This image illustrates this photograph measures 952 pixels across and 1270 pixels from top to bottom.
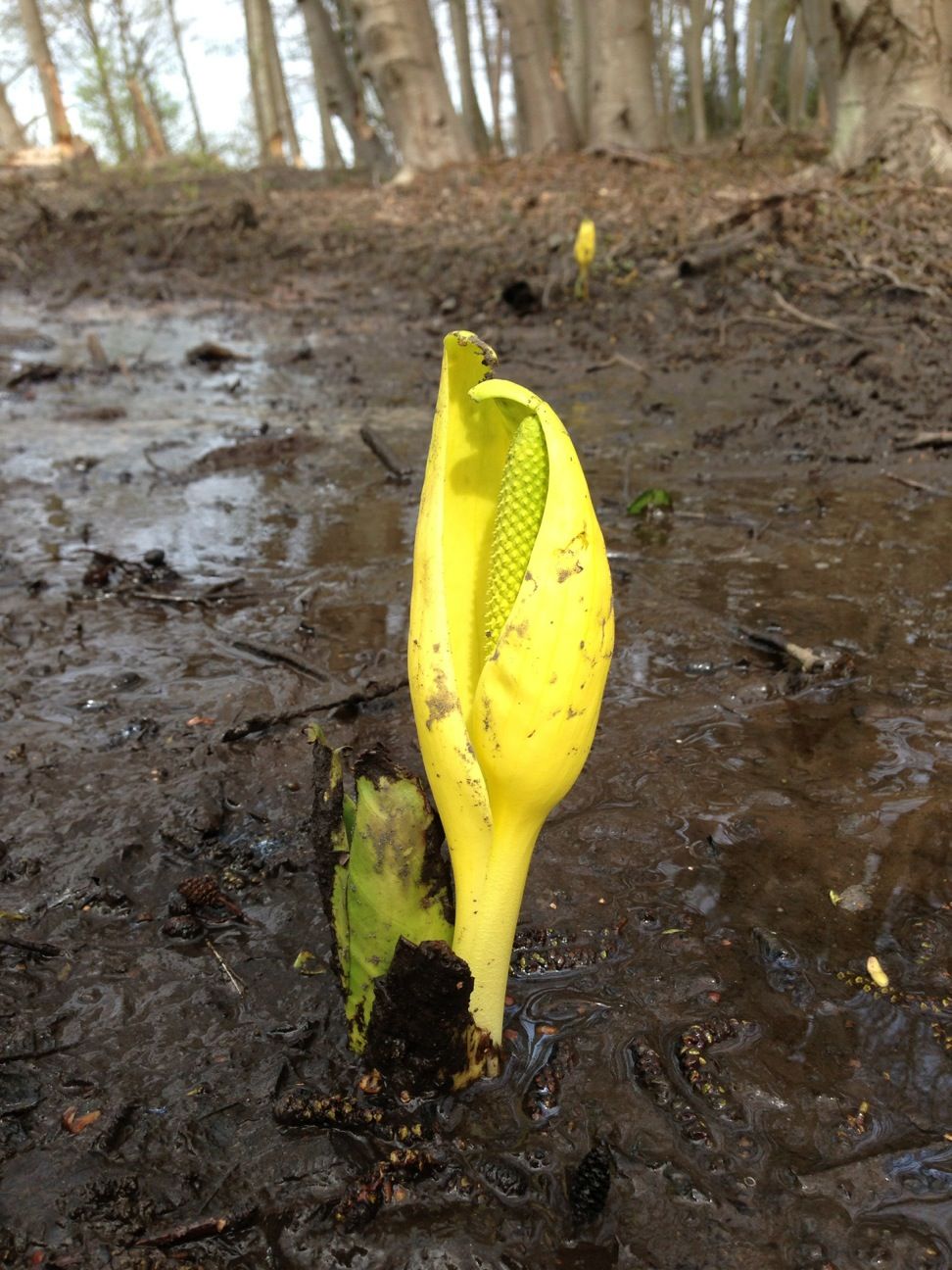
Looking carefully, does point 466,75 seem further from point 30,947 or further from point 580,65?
point 30,947

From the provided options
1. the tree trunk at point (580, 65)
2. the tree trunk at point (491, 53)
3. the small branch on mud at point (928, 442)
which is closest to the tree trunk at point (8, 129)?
the tree trunk at point (491, 53)

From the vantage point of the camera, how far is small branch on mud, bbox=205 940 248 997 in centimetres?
161

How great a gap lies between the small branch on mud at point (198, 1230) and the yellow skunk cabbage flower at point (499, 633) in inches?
15.2

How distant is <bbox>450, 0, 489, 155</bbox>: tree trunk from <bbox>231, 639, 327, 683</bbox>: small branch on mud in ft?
52.2

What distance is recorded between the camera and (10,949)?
1679 millimetres

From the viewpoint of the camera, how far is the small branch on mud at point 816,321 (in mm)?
5509

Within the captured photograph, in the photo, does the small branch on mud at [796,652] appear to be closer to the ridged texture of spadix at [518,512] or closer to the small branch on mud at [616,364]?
the ridged texture of spadix at [518,512]

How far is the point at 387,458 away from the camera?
13.9 ft

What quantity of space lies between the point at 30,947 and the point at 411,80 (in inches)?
451

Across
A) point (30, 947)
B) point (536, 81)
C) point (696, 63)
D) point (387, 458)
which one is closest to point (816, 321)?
point (387, 458)

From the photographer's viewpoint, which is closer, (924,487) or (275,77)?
(924,487)

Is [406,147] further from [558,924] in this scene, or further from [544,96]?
[558,924]

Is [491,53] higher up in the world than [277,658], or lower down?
higher up

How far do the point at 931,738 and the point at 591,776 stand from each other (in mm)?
770
